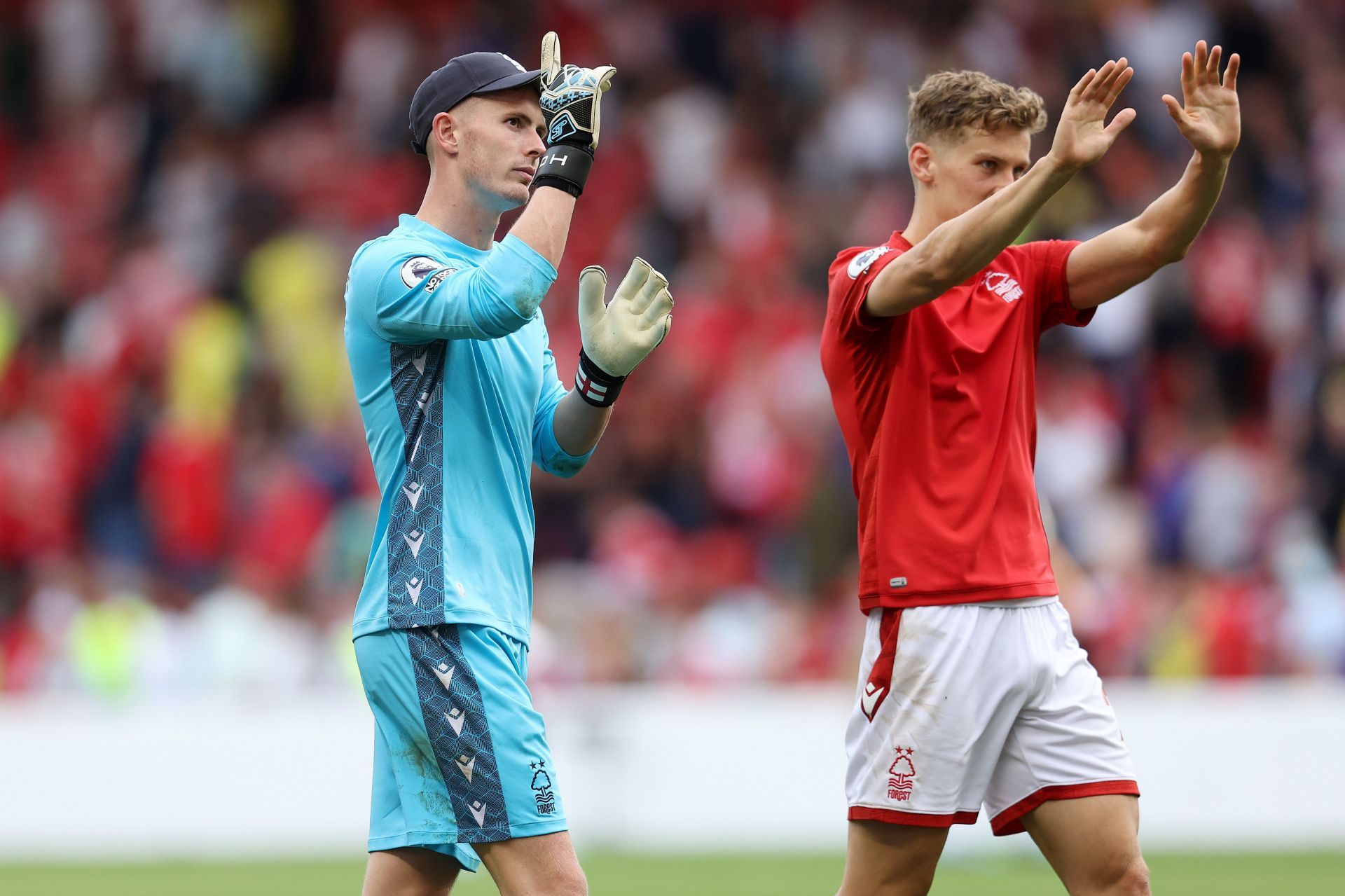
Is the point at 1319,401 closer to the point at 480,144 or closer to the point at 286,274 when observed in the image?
the point at 286,274

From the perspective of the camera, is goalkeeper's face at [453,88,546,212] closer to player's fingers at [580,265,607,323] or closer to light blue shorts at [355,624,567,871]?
player's fingers at [580,265,607,323]

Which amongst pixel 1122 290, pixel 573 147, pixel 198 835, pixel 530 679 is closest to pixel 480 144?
pixel 573 147

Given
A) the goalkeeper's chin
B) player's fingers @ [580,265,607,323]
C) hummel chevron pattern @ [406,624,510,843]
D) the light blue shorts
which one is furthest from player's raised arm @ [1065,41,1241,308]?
hummel chevron pattern @ [406,624,510,843]

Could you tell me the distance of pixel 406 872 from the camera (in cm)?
466

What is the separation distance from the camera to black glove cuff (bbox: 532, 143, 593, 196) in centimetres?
471

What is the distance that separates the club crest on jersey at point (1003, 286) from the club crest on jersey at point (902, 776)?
1262 millimetres

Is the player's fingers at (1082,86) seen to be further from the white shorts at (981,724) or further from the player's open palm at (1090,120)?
the white shorts at (981,724)

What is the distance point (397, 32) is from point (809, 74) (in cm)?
378

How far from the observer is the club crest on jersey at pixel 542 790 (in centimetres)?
456

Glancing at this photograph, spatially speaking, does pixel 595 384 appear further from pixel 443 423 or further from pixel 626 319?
pixel 443 423

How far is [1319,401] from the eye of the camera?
12.7 metres

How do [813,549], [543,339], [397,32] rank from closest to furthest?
[543,339] < [813,549] < [397,32]

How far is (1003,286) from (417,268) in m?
1.63

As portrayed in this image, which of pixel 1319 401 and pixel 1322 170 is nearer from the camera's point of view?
pixel 1319 401
